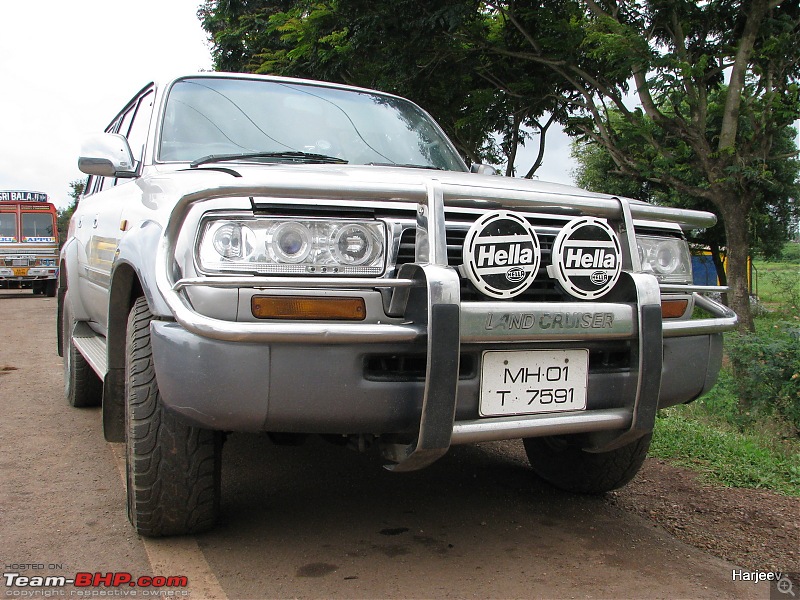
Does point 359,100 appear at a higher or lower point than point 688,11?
lower

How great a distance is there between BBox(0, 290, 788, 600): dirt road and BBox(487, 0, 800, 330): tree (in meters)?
6.71

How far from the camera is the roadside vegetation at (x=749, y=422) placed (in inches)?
145

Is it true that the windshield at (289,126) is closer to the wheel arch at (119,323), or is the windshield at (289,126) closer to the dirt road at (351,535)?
the wheel arch at (119,323)

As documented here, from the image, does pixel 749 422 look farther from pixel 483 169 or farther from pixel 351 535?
pixel 351 535

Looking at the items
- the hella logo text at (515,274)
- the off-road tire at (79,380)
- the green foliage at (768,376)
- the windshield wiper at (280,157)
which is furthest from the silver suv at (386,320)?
the green foliage at (768,376)

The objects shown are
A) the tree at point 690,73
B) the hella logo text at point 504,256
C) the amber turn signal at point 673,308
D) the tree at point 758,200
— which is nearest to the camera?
the hella logo text at point 504,256

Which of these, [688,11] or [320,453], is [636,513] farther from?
[688,11]

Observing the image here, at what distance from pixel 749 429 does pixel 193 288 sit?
488 centimetres

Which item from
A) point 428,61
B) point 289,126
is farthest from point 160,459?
point 428,61

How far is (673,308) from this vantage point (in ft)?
8.91

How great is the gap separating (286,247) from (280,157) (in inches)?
43.3

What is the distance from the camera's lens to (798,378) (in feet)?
21.4

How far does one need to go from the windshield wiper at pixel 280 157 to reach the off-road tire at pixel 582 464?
154 cm

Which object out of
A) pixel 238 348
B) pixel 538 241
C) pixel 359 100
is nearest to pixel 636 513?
pixel 538 241
